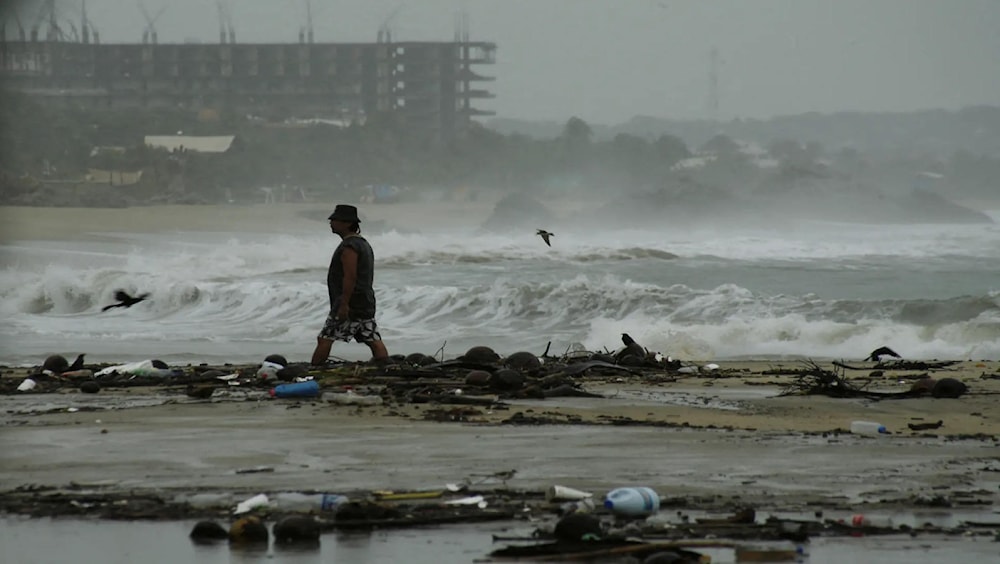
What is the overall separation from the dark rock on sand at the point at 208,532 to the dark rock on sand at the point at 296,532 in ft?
Answer: 0.56

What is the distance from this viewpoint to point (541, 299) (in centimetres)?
2106

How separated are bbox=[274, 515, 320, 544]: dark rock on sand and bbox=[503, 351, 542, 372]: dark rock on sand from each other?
5678mm

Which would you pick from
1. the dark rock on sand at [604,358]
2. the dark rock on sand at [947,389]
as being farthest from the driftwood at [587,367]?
the dark rock on sand at [947,389]

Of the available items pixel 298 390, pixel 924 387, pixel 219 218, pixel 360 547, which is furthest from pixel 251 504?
pixel 219 218

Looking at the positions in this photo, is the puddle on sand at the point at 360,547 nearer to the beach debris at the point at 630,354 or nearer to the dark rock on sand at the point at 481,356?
the dark rock on sand at the point at 481,356

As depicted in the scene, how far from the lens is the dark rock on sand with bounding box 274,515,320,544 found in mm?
5359

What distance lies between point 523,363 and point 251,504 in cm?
555

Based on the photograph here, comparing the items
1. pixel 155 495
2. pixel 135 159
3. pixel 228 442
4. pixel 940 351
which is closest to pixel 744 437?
pixel 228 442

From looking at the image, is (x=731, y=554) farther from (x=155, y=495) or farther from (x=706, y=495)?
(x=155, y=495)

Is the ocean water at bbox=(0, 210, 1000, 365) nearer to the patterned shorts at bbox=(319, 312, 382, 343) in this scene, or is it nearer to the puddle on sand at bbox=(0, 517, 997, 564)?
the patterned shorts at bbox=(319, 312, 382, 343)

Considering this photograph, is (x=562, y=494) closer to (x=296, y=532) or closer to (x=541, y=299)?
(x=296, y=532)

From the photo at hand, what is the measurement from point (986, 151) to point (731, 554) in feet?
161

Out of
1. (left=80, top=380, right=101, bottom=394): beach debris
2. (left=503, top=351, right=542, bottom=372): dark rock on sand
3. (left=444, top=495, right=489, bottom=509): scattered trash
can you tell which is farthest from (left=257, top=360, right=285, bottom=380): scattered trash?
(left=444, top=495, right=489, bottom=509): scattered trash

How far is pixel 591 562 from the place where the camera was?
5.00m
